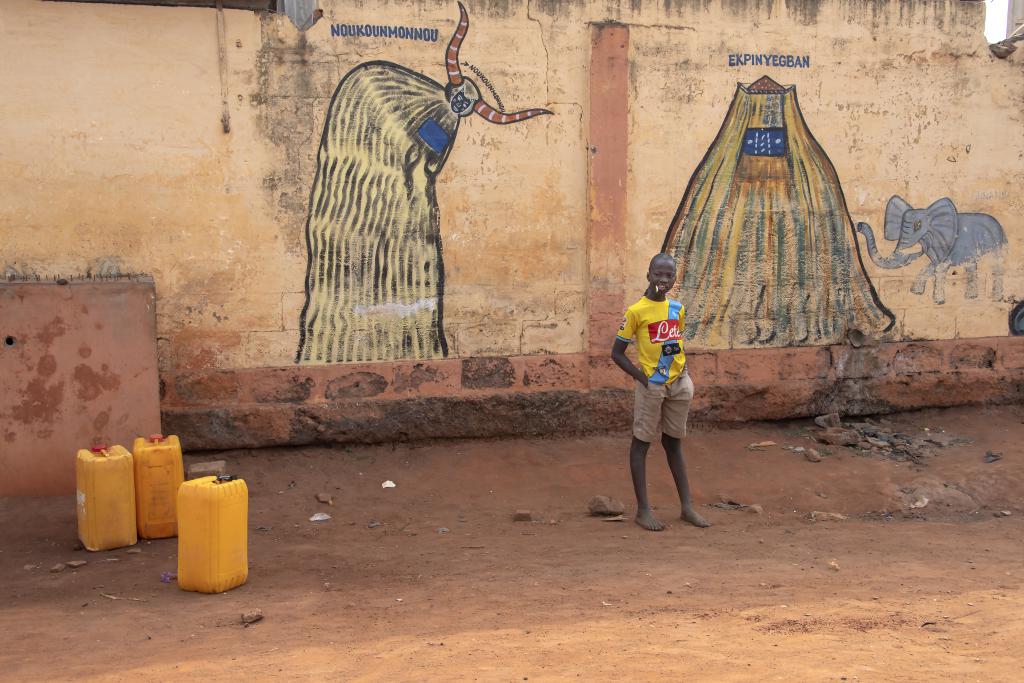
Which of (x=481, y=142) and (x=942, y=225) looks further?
(x=942, y=225)

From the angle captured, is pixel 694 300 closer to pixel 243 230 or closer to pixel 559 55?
pixel 559 55

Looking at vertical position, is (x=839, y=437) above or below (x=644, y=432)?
below

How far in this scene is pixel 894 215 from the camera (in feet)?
26.2

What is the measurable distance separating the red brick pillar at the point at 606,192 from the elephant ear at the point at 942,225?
2665 millimetres

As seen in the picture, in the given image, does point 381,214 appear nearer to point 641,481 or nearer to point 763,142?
point 641,481

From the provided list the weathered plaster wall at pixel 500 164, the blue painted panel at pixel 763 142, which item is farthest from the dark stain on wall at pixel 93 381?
the blue painted panel at pixel 763 142

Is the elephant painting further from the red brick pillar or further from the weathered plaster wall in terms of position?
the red brick pillar

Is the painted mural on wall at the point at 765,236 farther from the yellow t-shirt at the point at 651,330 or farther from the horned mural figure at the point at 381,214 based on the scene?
the yellow t-shirt at the point at 651,330

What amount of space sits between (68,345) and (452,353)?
8.49 feet

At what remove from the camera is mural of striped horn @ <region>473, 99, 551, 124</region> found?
282 inches

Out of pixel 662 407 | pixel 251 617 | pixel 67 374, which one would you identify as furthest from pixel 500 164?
pixel 251 617

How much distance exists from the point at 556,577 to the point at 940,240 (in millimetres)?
5043

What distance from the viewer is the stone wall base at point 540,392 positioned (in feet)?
22.4

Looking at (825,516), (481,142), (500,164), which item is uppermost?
(481,142)
